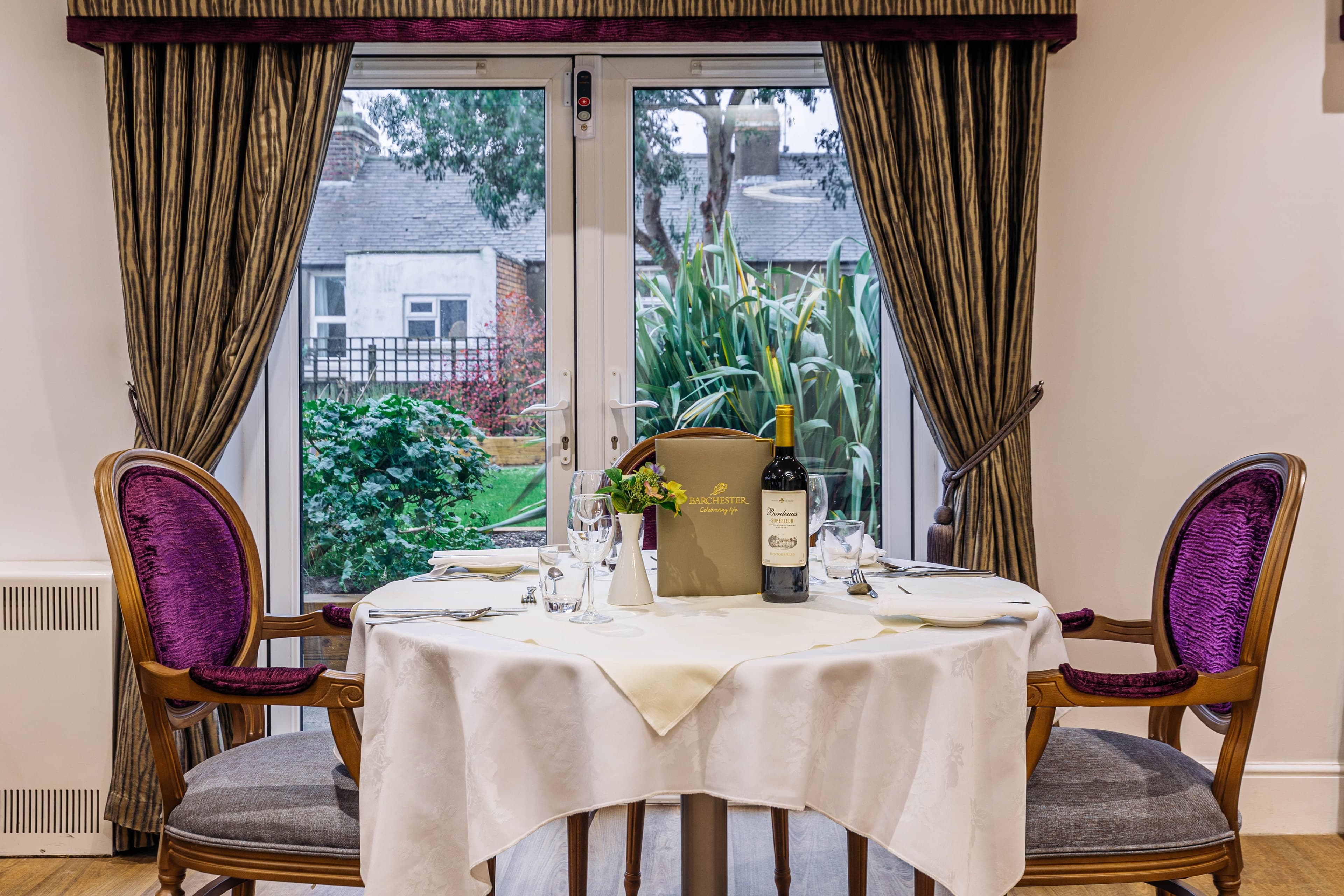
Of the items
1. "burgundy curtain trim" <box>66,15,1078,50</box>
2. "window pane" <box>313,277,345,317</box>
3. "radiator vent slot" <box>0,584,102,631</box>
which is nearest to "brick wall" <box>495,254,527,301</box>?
"window pane" <box>313,277,345,317</box>

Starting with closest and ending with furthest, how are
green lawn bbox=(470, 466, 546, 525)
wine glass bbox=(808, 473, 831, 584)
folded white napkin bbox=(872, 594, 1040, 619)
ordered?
1. folded white napkin bbox=(872, 594, 1040, 619)
2. wine glass bbox=(808, 473, 831, 584)
3. green lawn bbox=(470, 466, 546, 525)

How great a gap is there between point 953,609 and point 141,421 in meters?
2.19

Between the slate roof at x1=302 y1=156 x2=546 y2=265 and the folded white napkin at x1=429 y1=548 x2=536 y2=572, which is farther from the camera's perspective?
the slate roof at x1=302 y1=156 x2=546 y2=265

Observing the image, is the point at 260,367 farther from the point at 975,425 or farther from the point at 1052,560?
the point at 1052,560

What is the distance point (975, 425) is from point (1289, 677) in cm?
114

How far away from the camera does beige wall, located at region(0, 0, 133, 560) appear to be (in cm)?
253

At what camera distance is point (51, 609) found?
2377 mm

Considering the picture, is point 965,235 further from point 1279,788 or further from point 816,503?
point 1279,788

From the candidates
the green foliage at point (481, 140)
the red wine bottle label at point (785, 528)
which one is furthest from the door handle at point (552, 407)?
the red wine bottle label at point (785, 528)

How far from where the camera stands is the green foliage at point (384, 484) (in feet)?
9.07

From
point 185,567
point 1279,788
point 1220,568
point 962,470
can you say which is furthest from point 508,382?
point 1279,788

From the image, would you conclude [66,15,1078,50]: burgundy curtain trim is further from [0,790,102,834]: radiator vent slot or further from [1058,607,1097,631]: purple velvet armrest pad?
[0,790,102,834]: radiator vent slot

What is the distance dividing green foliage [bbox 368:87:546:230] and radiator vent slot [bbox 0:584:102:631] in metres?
1.47

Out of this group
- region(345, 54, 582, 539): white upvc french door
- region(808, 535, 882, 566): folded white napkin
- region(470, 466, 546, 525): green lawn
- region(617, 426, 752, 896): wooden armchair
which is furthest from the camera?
region(470, 466, 546, 525): green lawn
